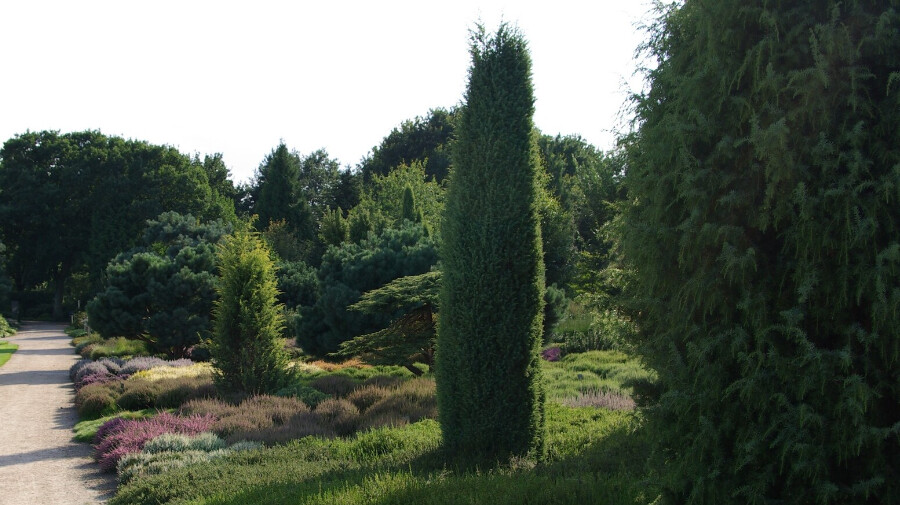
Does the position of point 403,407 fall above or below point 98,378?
below

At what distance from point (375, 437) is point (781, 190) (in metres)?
6.09

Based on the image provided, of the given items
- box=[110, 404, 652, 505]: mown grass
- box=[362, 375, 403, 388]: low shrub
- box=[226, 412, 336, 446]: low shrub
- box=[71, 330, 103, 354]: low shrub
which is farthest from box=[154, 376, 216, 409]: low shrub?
box=[71, 330, 103, 354]: low shrub

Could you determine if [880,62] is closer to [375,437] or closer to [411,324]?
[375,437]

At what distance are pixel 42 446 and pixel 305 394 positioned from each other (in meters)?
4.51

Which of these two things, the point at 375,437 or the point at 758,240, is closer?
the point at 758,240

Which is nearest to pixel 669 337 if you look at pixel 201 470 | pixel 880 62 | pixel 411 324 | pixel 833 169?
pixel 833 169

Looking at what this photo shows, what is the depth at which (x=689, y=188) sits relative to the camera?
408cm

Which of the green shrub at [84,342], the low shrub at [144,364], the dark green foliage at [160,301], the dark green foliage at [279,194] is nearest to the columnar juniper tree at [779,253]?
the low shrub at [144,364]

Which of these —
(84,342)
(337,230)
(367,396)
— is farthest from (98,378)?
(337,230)

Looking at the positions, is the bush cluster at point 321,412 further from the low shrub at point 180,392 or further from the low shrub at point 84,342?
the low shrub at point 84,342

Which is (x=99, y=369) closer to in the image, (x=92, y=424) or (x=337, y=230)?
(x=92, y=424)

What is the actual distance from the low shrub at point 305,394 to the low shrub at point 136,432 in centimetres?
192

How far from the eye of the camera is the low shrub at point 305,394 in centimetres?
1213

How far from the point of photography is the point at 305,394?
12.5 m
